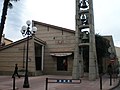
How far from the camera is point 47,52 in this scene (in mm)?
42219

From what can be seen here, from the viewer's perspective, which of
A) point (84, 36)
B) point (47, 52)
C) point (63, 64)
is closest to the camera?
point (84, 36)

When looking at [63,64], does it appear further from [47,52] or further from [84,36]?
[84,36]

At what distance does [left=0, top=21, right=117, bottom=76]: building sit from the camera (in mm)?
38375

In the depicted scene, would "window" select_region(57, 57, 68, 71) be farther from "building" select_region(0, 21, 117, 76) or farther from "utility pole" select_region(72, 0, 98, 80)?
"utility pole" select_region(72, 0, 98, 80)

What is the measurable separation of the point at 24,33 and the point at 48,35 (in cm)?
2102

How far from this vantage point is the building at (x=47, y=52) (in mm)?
38375

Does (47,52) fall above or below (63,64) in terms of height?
above

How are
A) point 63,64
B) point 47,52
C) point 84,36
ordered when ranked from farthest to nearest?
point 47,52 < point 63,64 < point 84,36

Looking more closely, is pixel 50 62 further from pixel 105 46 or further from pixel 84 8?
pixel 84 8

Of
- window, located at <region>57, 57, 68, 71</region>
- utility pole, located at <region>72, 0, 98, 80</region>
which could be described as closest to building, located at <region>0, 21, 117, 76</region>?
window, located at <region>57, 57, 68, 71</region>

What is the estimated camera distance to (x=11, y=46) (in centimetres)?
3903

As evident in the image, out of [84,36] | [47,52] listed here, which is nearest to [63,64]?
[47,52]

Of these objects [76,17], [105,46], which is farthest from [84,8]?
[105,46]

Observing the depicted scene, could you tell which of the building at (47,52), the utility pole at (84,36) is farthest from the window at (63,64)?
the utility pole at (84,36)
